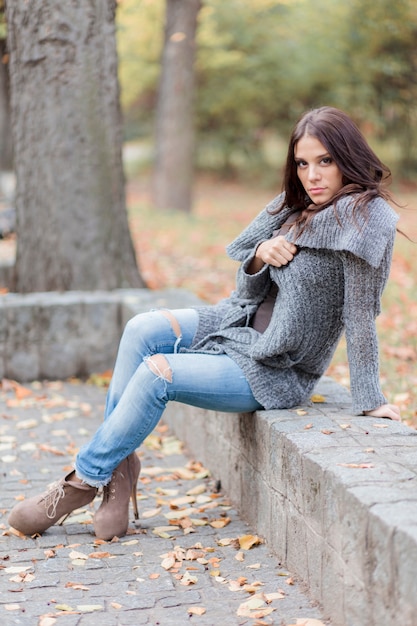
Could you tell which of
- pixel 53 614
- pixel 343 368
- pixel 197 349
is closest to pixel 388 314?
pixel 343 368

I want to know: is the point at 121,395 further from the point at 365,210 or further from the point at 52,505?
the point at 365,210

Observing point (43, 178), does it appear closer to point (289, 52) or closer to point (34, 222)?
point (34, 222)

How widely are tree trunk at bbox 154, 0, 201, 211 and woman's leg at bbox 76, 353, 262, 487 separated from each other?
10.5 metres

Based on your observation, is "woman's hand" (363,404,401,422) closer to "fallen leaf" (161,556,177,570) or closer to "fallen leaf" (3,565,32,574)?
"fallen leaf" (161,556,177,570)

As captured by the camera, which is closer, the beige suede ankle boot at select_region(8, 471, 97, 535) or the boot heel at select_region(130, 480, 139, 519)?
the beige suede ankle boot at select_region(8, 471, 97, 535)

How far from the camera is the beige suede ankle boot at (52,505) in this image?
363 centimetres

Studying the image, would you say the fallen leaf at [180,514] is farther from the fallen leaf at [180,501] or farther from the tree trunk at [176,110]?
the tree trunk at [176,110]

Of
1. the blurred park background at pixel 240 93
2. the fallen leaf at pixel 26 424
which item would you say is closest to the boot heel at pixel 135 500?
the fallen leaf at pixel 26 424

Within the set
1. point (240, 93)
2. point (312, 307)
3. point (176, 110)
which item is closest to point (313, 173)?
point (312, 307)

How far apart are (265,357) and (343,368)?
92.2 inches

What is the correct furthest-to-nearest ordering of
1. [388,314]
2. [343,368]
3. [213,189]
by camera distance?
[213,189]
[388,314]
[343,368]

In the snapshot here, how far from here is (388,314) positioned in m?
7.20

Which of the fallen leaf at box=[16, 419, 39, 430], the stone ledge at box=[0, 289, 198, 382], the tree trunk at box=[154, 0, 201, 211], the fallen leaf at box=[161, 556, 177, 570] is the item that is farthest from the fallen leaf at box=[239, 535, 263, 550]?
the tree trunk at box=[154, 0, 201, 211]

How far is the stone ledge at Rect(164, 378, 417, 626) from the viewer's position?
2.44 meters
